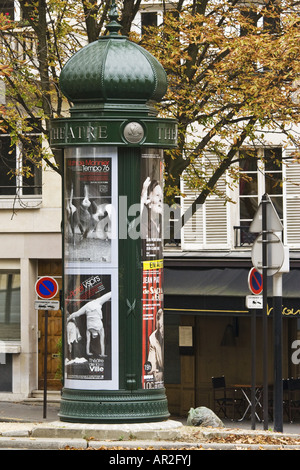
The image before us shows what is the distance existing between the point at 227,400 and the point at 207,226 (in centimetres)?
378

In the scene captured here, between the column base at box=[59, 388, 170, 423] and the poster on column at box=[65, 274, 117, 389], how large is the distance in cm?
10

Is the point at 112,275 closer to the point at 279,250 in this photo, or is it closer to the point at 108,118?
the point at 108,118

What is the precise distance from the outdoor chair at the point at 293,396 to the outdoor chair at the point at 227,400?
41.2 inches

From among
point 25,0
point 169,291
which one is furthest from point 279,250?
point 169,291

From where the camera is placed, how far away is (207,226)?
28297 mm

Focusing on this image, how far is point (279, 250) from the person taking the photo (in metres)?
17.2

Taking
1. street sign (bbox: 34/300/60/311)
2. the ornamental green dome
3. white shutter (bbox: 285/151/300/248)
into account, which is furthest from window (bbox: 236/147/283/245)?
the ornamental green dome

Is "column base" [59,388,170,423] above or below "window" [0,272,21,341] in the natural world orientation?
below

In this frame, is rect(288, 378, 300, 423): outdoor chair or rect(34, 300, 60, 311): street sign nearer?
rect(34, 300, 60, 311): street sign

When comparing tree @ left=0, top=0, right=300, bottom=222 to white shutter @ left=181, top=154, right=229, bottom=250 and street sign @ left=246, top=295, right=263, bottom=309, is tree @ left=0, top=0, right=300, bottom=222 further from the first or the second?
white shutter @ left=181, top=154, right=229, bottom=250

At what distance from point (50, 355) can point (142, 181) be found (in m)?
17.0

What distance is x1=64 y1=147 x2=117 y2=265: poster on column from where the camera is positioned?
1334 cm

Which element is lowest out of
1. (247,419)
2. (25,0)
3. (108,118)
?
(247,419)

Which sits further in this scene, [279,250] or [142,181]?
[279,250]
